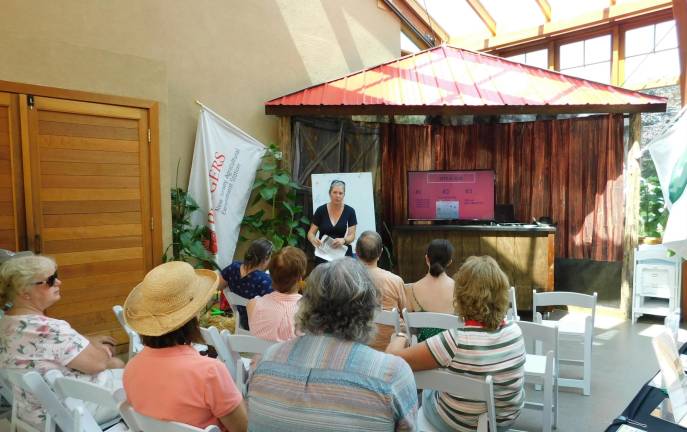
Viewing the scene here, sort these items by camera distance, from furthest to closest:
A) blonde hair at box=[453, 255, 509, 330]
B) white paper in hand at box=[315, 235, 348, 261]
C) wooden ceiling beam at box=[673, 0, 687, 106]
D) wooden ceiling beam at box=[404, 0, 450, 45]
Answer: wooden ceiling beam at box=[404, 0, 450, 45] < white paper in hand at box=[315, 235, 348, 261] < wooden ceiling beam at box=[673, 0, 687, 106] < blonde hair at box=[453, 255, 509, 330]

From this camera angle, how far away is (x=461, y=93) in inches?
198

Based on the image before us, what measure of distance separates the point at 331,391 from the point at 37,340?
4.62ft

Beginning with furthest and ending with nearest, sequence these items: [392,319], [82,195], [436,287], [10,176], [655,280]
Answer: [655,280]
[82,195]
[10,176]
[436,287]
[392,319]

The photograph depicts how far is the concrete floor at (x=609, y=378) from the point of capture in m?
2.80

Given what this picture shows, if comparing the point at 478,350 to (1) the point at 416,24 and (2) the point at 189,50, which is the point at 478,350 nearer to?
(2) the point at 189,50

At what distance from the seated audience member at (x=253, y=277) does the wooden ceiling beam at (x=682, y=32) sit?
430 centimetres

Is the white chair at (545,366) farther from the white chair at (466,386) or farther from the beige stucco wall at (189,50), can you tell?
the beige stucco wall at (189,50)

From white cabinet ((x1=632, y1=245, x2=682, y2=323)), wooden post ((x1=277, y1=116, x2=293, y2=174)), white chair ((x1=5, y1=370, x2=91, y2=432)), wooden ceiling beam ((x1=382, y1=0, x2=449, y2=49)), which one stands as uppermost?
wooden ceiling beam ((x1=382, y1=0, x2=449, y2=49))

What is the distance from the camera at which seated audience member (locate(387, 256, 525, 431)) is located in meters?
1.71

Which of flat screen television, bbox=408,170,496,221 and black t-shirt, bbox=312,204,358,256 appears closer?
black t-shirt, bbox=312,204,358,256

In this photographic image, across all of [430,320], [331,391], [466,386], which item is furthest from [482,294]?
[331,391]

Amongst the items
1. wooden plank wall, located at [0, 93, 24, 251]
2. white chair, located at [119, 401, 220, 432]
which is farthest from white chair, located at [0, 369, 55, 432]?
wooden plank wall, located at [0, 93, 24, 251]

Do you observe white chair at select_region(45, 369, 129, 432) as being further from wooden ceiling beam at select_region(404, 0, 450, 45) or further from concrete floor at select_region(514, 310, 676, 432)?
wooden ceiling beam at select_region(404, 0, 450, 45)

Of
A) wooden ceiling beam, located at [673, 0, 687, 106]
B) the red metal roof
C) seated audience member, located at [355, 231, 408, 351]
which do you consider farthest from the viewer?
the red metal roof
